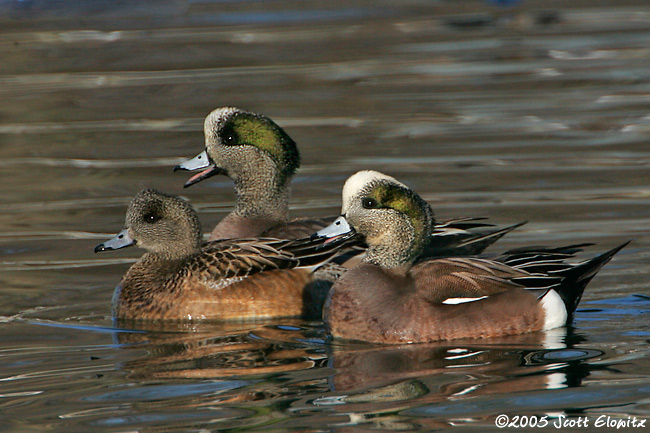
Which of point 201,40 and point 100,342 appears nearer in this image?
point 100,342

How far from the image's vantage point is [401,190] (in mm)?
6789

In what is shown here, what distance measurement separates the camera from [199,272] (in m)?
7.53

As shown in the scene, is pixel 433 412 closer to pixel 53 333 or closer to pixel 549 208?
pixel 53 333

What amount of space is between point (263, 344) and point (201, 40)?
11.0m

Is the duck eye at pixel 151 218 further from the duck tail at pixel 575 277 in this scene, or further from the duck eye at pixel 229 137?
the duck tail at pixel 575 277

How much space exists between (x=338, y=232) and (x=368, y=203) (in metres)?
0.24

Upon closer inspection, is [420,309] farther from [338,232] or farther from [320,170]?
[320,170]

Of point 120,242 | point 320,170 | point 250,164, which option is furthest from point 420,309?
point 320,170

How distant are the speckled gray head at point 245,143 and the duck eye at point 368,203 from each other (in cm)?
177

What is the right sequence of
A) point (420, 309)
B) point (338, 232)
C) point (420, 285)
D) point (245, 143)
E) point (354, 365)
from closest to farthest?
point (354, 365) → point (420, 309) → point (420, 285) → point (338, 232) → point (245, 143)

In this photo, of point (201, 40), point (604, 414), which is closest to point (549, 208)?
point (604, 414)

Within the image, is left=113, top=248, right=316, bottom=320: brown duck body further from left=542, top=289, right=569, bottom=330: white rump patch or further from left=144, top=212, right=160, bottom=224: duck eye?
left=542, top=289, right=569, bottom=330: white rump patch

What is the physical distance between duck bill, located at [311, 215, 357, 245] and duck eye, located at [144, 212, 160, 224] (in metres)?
1.21

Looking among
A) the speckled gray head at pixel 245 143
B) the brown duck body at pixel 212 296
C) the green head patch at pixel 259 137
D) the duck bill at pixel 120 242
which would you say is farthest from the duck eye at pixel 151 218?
the green head patch at pixel 259 137
